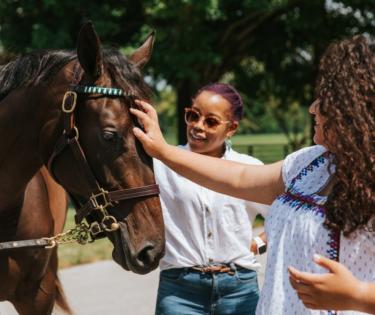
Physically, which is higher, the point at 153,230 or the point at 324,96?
the point at 324,96

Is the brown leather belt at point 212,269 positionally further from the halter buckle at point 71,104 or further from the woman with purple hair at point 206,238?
the halter buckle at point 71,104

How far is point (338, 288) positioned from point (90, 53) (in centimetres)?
156

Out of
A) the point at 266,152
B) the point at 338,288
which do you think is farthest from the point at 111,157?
the point at 266,152

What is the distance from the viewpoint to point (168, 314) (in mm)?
2986

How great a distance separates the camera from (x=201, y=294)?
2994mm

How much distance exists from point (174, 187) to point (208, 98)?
0.48m

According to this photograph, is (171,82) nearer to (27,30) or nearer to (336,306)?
(27,30)

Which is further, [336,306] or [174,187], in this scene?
[174,187]

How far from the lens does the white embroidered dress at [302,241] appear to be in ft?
5.71

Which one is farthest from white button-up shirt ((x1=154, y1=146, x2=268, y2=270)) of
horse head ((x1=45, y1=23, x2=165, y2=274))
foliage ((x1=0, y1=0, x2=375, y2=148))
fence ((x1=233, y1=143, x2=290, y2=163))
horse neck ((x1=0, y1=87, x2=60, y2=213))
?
fence ((x1=233, y1=143, x2=290, y2=163))

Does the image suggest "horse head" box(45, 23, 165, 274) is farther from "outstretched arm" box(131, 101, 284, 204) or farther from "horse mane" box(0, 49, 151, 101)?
"outstretched arm" box(131, 101, 284, 204)

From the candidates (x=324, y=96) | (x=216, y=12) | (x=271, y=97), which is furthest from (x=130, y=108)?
(x=271, y=97)

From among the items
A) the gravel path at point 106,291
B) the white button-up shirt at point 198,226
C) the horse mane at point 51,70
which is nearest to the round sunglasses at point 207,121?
the white button-up shirt at point 198,226

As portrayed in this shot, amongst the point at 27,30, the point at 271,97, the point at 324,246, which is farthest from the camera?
the point at 271,97
